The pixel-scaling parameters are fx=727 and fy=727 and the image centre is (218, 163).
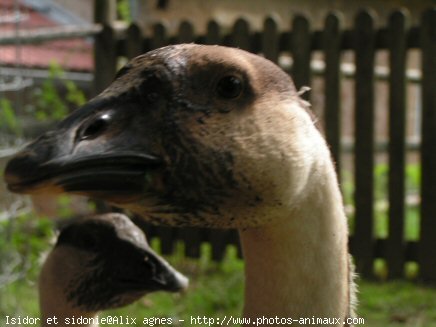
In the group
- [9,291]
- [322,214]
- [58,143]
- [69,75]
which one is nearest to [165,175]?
[58,143]

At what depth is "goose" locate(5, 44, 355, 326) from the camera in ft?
4.35

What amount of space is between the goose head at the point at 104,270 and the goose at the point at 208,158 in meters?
1.29

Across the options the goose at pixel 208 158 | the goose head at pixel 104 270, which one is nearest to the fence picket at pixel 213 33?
the goose head at pixel 104 270

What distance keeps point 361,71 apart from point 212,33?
1205mm

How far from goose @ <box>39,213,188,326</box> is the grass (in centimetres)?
134

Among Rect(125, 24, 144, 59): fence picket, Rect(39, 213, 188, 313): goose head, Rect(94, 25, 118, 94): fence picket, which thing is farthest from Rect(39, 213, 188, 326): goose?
Rect(94, 25, 118, 94): fence picket

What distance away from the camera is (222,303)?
4.80 m

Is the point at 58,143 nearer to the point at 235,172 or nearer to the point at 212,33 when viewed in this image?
the point at 235,172

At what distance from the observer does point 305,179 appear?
58.2 inches

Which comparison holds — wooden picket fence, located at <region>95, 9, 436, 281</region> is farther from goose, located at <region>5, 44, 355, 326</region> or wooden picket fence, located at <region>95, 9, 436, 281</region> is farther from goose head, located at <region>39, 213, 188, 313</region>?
goose, located at <region>5, 44, 355, 326</region>

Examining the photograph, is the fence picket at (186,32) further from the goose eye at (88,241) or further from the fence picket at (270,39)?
the goose eye at (88,241)

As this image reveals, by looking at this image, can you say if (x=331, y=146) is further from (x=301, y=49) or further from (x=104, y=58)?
(x=104, y=58)

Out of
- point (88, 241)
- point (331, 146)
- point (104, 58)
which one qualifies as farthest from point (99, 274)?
point (104, 58)

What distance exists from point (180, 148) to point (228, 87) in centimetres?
16
